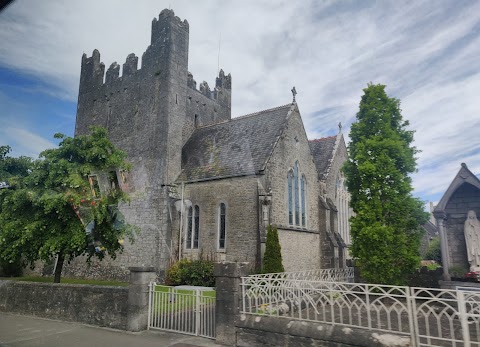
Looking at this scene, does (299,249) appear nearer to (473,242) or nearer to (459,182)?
(473,242)

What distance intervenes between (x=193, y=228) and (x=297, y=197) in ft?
22.0

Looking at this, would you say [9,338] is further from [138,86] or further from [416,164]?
[138,86]

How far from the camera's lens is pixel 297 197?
2089 cm

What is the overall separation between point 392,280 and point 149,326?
9676 millimetres

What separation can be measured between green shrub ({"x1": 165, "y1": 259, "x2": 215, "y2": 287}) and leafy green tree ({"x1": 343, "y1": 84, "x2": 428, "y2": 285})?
741cm

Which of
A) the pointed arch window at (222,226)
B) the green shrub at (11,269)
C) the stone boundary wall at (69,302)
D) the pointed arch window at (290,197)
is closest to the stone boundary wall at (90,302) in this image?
the stone boundary wall at (69,302)

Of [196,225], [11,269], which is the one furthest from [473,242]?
[11,269]

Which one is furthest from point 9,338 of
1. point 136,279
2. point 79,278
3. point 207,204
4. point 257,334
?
point 79,278

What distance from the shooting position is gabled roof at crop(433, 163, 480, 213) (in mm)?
12712

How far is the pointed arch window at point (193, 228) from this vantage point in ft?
64.2

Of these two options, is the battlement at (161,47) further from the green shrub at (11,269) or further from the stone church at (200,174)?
the green shrub at (11,269)

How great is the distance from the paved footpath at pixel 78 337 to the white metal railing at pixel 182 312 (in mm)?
248

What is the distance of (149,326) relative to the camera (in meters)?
9.55

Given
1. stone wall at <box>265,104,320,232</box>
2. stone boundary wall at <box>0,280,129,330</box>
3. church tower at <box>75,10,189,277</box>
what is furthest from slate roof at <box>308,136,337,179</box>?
stone boundary wall at <box>0,280,129,330</box>
